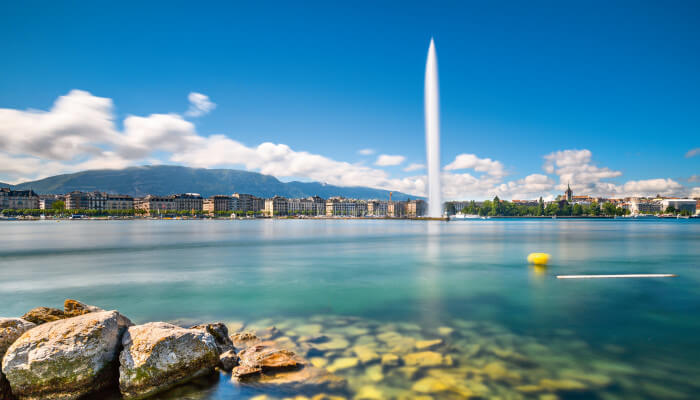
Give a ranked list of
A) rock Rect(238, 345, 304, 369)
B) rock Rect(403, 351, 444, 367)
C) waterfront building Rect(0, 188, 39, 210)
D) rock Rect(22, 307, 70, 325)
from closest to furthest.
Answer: rock Rect(238, 345, 304, 369) → rock Rect(403, 351, 444, 367) → rock Rect(22, 307, 70, 325) → waterfront building Rect(0, 188, 39, 210)

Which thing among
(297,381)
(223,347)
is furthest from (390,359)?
(223,347)

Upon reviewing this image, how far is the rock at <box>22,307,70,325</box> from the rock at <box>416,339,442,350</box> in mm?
6934

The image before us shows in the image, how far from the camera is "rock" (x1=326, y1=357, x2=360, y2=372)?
272 inches

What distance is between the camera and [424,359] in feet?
24.1

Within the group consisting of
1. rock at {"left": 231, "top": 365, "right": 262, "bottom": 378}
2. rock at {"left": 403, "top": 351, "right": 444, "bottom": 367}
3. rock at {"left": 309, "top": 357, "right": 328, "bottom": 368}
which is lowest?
rock at {"left": 403, "top": 351, "right": 444, "bottom": 367}

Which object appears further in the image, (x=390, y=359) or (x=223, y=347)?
(x=223, y=347)

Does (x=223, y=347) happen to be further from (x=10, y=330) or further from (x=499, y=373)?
(x=499, y=373)

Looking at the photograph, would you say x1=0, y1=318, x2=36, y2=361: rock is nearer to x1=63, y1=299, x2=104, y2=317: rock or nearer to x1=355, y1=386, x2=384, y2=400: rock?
x1=63, y1=299, x2=104, y2=317: rock

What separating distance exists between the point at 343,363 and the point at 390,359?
0.89m

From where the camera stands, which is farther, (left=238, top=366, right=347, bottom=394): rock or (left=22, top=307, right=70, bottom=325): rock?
(left=22, top=307, right=70, bottom=325): rock

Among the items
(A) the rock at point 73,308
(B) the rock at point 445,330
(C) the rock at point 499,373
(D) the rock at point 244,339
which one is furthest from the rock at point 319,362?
(A) the rock at point 73,308

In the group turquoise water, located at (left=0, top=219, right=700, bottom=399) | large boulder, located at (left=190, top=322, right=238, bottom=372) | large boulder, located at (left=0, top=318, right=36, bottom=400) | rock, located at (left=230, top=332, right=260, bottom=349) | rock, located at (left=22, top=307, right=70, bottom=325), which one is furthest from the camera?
rock, located at (left=230, top=332, right=260, bottom=349)

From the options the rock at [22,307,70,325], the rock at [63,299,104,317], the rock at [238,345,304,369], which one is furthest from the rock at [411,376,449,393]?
the rock at [22,307,70,325]

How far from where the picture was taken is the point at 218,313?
1125cm
